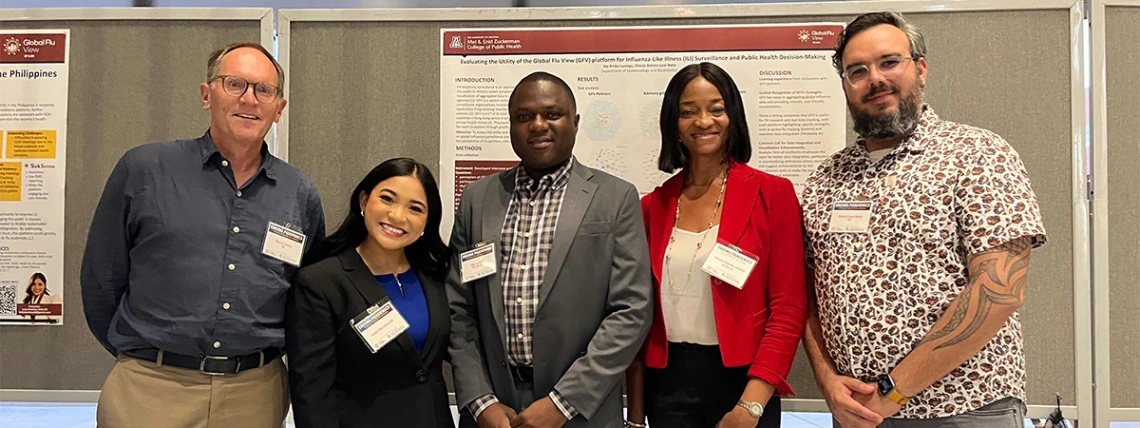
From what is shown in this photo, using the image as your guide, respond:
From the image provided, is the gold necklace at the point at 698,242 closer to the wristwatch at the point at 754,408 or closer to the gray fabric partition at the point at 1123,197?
the wristwatch at the point at 754,408

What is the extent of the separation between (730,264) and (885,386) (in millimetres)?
564

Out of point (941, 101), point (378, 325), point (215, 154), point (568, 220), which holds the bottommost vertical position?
point (378, 325)

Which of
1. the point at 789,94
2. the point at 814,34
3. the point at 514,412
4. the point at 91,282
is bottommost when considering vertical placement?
the point at 514,412

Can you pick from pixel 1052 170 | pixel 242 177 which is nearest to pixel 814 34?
pixel 1052 170

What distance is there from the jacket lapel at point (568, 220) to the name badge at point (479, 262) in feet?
0.61

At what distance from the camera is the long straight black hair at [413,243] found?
85.6 inches

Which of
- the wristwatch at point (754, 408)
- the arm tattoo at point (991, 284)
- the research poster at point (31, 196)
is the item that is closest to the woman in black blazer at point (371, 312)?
the wristwatch at point (754, 408)

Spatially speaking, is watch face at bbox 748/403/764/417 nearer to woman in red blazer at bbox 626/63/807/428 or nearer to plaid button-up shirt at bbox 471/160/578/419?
woman in red blazer at bbox 626/63/807/428

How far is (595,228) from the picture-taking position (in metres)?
2.09

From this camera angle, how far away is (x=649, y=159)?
115 inches

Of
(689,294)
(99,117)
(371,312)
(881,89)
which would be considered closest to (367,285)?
(371,312)

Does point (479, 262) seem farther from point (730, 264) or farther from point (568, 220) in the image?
point (730, 264)

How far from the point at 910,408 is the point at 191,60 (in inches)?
130

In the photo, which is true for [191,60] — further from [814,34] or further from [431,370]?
[814,34]
